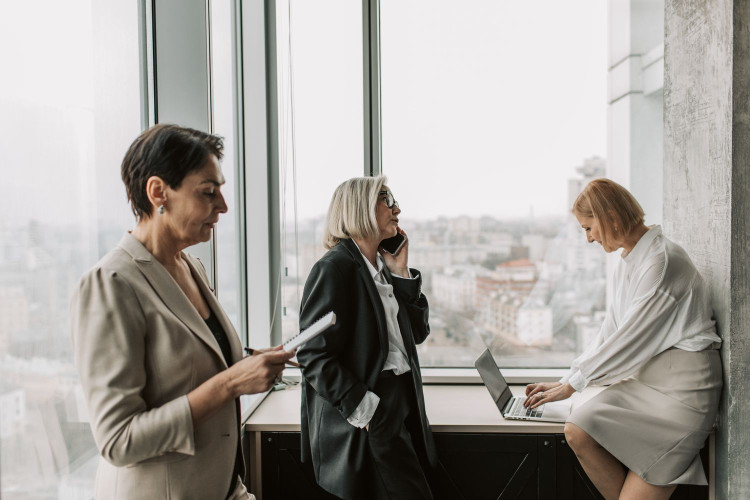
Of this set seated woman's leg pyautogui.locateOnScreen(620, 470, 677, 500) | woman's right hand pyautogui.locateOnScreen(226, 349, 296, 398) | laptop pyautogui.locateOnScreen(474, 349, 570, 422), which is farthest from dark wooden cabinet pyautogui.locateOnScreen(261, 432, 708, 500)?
woman's right hand pyautogui.locateOnScreen(226, 349, 296, 398)

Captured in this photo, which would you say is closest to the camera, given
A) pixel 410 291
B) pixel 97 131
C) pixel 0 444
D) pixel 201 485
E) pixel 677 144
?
pixel 0 444

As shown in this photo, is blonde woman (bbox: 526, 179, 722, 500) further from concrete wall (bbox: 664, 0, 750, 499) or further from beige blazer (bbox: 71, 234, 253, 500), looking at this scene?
beige blazer (bbox: 71, 234, 253, 500)

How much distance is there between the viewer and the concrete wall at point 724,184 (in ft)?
7.38

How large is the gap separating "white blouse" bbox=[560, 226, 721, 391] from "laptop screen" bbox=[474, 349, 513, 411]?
45 cm

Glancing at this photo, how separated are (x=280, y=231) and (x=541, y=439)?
169cm

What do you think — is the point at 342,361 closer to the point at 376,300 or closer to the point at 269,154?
the point at 376,300

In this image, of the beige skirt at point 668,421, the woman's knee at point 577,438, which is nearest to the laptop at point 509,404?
the woman's knee at point 577,438

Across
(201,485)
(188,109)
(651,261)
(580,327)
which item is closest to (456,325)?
(580,327)

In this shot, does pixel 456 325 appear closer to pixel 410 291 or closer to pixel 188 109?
pixel 410 291

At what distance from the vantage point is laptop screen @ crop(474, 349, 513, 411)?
8.68 feet

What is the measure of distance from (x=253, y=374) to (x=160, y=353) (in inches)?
7.9

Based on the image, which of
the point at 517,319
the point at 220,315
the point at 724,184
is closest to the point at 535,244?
the point at 517,319

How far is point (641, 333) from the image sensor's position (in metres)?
2.28

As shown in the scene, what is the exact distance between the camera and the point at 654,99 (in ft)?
10.8
